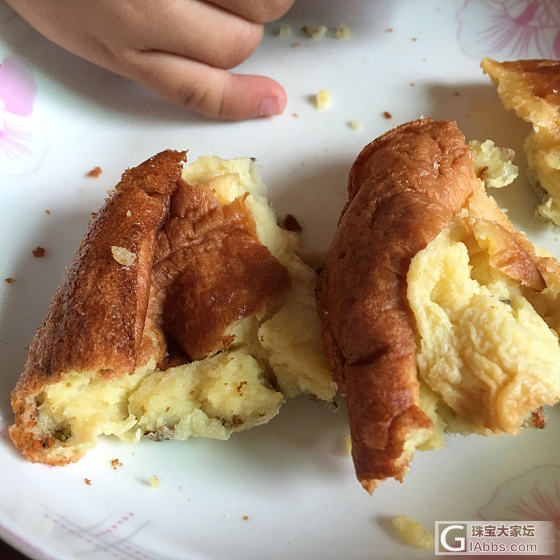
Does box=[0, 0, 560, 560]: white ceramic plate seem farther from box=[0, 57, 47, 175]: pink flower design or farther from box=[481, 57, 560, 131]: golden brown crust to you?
box=[481, 57, 560, 131]: golden brown crust

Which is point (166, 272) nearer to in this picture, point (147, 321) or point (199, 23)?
point (147, 321)

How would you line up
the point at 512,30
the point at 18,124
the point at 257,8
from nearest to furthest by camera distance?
the point at 257,8 < the point at 18,124 < the point at 512,30

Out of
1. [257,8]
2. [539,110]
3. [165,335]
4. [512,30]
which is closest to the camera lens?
[165,335]

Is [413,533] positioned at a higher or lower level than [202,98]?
lower

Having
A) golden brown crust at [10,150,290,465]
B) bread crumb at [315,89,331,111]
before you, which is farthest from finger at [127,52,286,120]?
golden brown crust at [10,150,290,465]

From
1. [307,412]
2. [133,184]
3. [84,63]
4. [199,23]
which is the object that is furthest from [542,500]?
[84,63]

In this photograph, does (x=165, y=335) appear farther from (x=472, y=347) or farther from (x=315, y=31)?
(x=315, y=31)

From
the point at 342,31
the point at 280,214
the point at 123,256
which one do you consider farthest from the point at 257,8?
the point at 123,256
